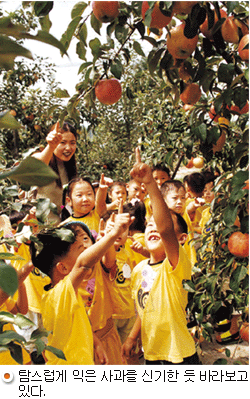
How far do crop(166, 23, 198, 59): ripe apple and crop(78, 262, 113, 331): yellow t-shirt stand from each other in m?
Answer: 1.04

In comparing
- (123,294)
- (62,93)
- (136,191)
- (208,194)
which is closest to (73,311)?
(123,294)

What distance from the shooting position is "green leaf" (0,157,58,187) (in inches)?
13.4

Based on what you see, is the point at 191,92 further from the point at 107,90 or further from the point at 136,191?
the point at 136,191

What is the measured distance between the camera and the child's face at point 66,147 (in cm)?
208

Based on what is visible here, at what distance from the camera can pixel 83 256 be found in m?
1.25

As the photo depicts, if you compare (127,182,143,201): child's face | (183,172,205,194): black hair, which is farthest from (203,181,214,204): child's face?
(127,182,143,201): child's face

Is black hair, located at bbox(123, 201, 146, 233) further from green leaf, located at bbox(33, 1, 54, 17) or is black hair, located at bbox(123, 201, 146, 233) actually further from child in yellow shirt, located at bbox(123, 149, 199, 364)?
green leaf, located at bbox(33, 1, 54, 17)

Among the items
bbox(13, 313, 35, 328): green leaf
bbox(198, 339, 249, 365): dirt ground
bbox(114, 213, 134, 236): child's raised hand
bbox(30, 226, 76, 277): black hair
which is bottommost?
bbox(198, 339, 249, 365): dirt ground

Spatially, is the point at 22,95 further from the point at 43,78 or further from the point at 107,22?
the point at 107,22

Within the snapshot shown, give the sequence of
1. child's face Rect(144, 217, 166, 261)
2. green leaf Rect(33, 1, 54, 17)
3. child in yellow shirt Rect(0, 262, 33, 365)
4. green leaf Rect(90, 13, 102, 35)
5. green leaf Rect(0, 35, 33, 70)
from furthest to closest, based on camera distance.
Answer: child's face Rect(144, 217, 166, 261)
child in yellow shirt Rect(0, 262, 33, 365)
green leaf Rect(90, 13, 102, 35)
green leaf Rect(33, 1, 54, 17)
green leaf Rect(0, 35, 33, 70)

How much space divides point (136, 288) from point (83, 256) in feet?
1.35

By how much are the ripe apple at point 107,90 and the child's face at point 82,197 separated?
894 millimetres

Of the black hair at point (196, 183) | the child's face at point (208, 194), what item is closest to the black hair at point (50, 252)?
the child's face at point (208, 194)

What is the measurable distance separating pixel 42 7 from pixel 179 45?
1.18ft
